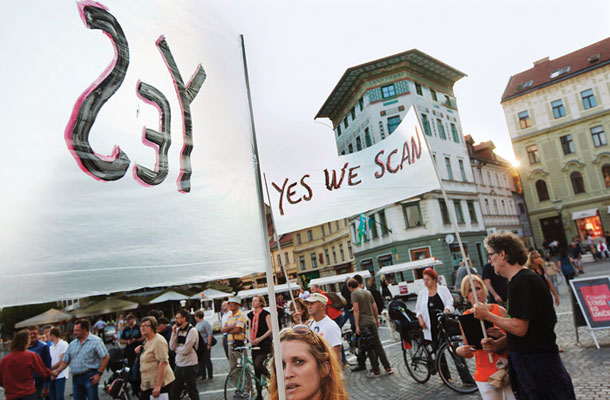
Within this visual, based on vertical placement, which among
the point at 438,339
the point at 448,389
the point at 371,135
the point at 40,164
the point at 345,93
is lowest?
the point at 448,389

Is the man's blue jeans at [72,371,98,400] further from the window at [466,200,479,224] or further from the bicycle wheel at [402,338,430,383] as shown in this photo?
the window at [466,200,479,224]

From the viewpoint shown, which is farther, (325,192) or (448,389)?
(448,389)

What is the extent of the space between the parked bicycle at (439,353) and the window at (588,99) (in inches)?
1683

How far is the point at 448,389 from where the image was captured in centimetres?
603

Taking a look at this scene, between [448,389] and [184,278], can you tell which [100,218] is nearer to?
Result: [184,278]

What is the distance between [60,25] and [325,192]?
3.84m

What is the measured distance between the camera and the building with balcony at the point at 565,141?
38.7 metres

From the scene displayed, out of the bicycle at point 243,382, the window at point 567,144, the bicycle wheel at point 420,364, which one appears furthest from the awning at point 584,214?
the bicycle at point 243,382

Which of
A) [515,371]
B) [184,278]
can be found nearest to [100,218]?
[184,278]

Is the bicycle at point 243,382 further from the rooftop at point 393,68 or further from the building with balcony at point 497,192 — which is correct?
the building with balcony at point 497,192

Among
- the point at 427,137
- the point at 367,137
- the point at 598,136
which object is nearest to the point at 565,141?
the point at 598,136

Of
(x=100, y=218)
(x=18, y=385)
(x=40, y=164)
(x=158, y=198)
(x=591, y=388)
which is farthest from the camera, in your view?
(x=18, y=385)

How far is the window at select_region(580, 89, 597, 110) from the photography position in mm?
39375

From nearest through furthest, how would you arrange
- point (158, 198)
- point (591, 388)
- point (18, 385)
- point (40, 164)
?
point (40, 164), point (158, 198), point (591, 388), point (18, 385)
